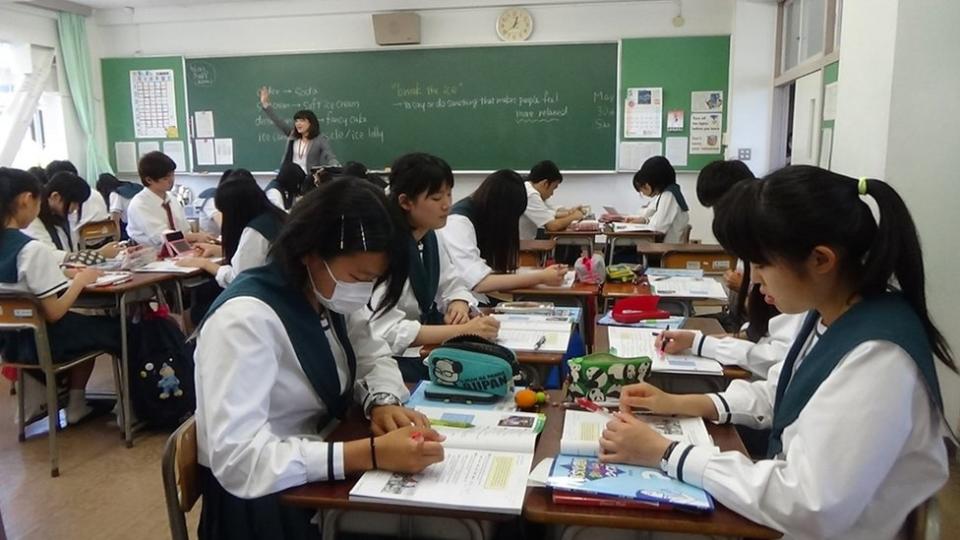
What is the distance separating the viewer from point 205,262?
399 cm

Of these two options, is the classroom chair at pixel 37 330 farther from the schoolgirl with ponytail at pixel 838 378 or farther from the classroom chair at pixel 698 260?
the classroom chair at pixel 698 260

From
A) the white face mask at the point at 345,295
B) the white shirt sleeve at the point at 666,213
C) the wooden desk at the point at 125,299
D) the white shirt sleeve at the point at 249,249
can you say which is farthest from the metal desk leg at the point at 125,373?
the white shirt sleeve at the point at 666,213

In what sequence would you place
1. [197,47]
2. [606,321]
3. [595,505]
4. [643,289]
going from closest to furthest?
1. [595,505]
2. [606,321]
3. [643,289]
4. [197,47]

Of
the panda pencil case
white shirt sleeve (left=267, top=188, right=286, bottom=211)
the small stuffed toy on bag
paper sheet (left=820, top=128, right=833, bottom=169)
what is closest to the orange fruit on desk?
the panda pencil case

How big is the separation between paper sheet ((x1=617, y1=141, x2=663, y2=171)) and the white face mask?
547cm

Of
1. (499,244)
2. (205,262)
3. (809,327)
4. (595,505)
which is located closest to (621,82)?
(499,244)

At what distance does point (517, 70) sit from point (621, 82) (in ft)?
3.14

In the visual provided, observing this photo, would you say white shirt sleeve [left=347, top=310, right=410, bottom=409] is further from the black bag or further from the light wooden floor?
the black bag

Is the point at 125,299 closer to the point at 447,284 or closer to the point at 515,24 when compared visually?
the point at 447,284

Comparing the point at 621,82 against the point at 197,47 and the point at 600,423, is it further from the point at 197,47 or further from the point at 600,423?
the point at 600,423

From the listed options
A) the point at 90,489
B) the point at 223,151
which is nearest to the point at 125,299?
the point at 90,489

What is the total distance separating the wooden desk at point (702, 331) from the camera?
200 centimetres

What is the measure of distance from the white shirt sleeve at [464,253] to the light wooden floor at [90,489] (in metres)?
1.41

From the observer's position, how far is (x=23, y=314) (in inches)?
119
